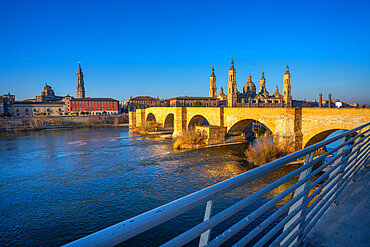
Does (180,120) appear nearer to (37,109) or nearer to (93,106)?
(93,106)

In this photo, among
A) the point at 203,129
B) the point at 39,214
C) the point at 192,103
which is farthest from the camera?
the point at 192,103

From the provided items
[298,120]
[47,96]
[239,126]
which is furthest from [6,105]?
[298,120]

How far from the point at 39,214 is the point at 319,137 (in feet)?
58.8

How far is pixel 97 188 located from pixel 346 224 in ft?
38.9

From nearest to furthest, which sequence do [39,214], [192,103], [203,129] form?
1. [39,214]
2. [203,129]
3. [192,103]

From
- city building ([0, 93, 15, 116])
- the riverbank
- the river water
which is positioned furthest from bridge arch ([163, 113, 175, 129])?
city building ([0, 93, 15, 116])

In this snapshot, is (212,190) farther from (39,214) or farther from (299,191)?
(39,214)

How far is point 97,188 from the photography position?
12.2 m

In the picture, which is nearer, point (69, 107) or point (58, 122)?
point (58, 122)

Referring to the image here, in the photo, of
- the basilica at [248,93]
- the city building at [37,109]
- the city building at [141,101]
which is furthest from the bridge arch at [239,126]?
the city building at [37,109]

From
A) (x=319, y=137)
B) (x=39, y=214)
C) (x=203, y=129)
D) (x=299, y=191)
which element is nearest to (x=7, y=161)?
(x=39, y=214)

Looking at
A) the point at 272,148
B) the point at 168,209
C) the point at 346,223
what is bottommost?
the point at 272,148

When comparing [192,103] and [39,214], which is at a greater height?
[192,103]

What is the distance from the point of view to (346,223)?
2.55m
